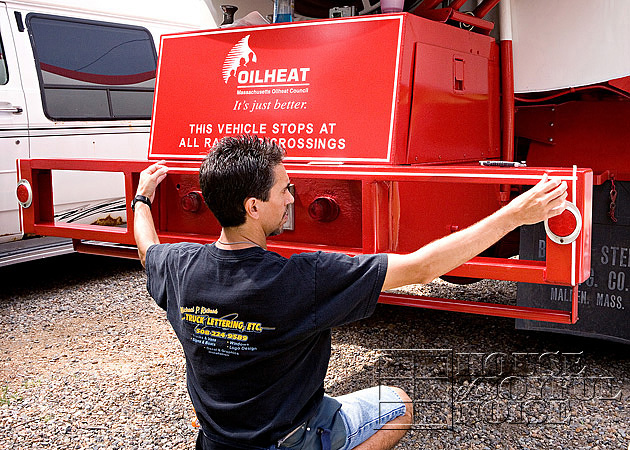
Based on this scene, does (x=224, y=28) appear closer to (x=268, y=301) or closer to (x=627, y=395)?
(x=268, y=301)

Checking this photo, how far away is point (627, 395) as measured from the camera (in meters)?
3.79

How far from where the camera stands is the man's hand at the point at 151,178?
3.46 metres

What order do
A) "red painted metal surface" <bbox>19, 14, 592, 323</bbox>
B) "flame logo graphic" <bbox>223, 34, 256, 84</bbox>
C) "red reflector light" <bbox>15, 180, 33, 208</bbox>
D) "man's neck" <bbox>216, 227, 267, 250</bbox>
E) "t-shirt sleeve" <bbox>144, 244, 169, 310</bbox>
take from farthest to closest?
"red reflector light" <bbox>15, 180, 33, 208</bbox> < "flame logo graphic" <bbox>223, 34, 256, 84</bbox> < "red painted metal surface" <bbox>19, 14, 592, 323</bbox> < "t-shirt sleeve" <bbox>144, 244, 169, 310</bbox> < "man's neck" <bbox>216, 227, 267, 250</bbox>

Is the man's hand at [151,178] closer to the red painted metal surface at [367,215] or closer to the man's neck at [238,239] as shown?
the red painted metal surface at [367,215]

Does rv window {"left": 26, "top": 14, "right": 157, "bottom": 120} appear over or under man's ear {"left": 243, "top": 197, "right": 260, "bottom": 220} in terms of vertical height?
over

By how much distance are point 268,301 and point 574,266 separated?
1.36m

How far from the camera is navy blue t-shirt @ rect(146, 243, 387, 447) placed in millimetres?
2193

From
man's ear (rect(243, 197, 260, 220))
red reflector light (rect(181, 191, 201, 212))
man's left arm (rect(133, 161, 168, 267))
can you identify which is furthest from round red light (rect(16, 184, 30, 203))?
man's ear (rect(243, 197, 260, 220))

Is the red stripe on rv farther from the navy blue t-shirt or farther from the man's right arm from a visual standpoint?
the man's right arm

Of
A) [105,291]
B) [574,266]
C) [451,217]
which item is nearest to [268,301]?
[574,266]

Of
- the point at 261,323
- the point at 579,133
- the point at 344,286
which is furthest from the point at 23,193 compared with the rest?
the point at 579,133

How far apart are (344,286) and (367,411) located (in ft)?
2.14

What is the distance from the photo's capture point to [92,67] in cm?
640

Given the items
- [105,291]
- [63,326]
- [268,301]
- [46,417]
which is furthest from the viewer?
[105,291]
